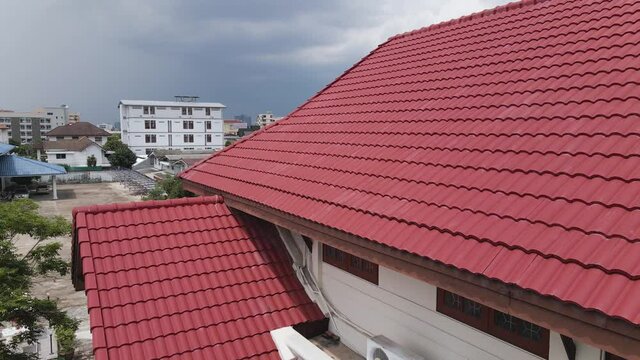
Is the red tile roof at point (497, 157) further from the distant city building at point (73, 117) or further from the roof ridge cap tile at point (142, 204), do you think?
the distant city building at point (73, 117)

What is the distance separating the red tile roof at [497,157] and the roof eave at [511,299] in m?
0.05

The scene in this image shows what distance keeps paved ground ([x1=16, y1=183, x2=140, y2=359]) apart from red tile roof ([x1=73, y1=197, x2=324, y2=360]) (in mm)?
6244

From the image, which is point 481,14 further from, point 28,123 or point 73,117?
point 73,117

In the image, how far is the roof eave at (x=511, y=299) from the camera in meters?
2.04

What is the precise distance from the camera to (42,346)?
36.8 ft

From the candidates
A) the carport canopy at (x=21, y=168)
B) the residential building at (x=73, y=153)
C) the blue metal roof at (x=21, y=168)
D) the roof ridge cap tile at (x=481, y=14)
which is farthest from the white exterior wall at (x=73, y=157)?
the roof ridge cap tile at (x=481, y=14)

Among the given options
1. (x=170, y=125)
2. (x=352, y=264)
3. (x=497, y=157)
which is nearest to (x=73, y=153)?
(x=170, y=125)

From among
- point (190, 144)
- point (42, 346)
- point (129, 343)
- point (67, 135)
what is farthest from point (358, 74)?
point (67, 135)

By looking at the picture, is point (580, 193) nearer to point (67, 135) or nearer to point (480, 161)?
point (480, 161)

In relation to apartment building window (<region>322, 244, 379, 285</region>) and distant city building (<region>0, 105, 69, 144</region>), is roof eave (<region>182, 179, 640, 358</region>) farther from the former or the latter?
distant city building (<region>0, 105, 69, 144</region>)

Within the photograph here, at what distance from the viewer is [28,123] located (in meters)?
117

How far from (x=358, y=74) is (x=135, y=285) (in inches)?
206

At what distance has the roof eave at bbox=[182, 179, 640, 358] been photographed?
2041 mm

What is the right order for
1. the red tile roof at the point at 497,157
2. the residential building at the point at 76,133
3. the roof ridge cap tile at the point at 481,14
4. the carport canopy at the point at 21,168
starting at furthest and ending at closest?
the residential building at the point at 76,133, the carport canopy at the point at 21,168, the roof ridge cap tile at the point at 481,14, the red tile roof at the point at 497,157
